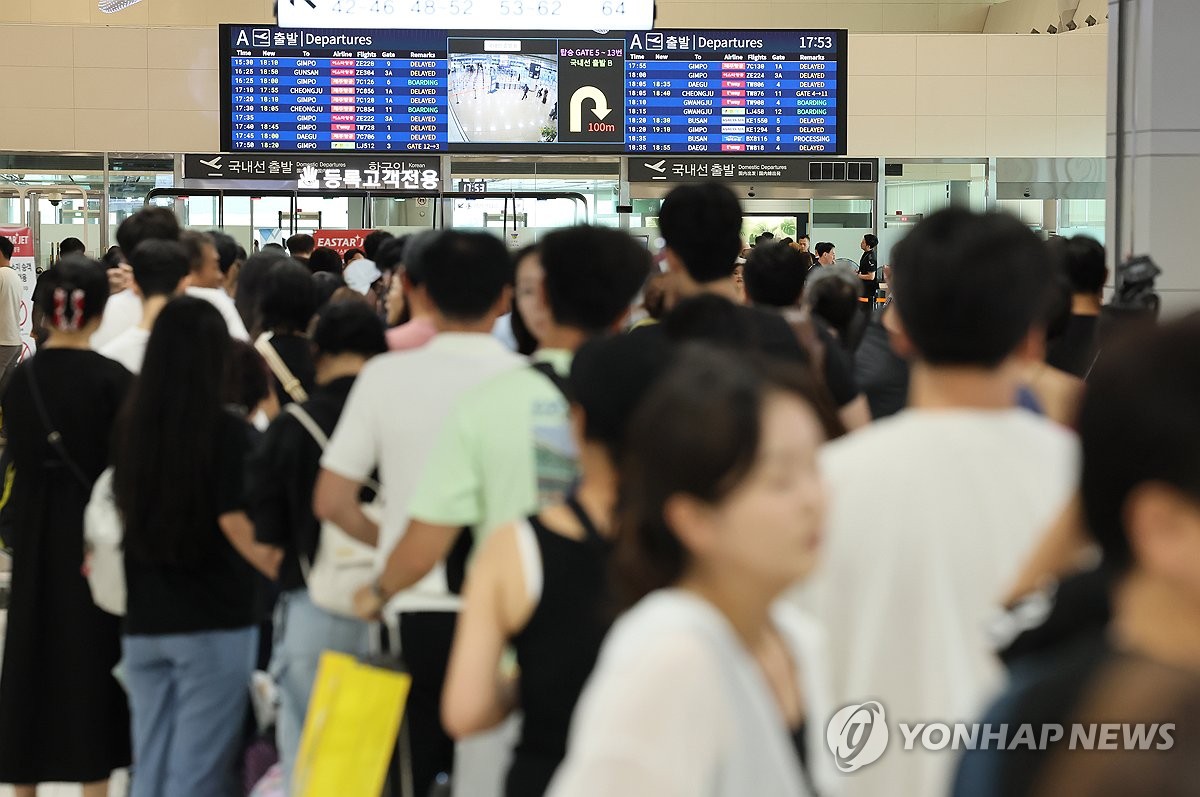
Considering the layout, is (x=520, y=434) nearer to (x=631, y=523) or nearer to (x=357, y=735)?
(x=357, y=735)

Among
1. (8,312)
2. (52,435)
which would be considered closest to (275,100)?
(8,312)

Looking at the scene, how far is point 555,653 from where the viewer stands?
199 cm

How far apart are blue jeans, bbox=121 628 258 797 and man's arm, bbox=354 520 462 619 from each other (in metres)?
1.00

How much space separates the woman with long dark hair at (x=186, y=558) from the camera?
346 cm

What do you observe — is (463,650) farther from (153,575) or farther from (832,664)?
(153,575)

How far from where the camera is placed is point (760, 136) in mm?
11977

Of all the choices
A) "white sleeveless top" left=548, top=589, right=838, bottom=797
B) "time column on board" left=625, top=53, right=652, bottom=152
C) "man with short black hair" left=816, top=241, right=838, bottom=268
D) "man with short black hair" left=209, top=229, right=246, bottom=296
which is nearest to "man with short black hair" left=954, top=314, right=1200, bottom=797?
"white sleeveless top" left=548, top=589, right=838, bottom=797

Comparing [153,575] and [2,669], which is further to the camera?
[2,669]

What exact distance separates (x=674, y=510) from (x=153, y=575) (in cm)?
A: 234

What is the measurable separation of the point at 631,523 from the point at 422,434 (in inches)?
58.9

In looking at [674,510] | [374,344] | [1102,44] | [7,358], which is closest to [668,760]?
[674,510]

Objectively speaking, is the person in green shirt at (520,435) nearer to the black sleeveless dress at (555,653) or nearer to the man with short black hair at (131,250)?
the black sleeveless dress at (555,653)

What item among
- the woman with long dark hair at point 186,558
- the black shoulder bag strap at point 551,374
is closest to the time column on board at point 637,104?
the woman with long dark hair at point 186,558

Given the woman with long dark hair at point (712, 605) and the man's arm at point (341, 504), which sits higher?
the woman with long dark hair at point (712, 605)
